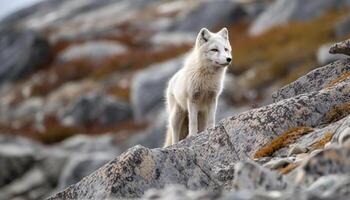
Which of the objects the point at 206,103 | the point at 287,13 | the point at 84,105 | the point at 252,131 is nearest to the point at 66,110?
the point at 84,105

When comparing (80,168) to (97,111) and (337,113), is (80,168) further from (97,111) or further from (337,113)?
(337,113)

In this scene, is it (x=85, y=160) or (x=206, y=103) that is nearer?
(x=206, y=103)

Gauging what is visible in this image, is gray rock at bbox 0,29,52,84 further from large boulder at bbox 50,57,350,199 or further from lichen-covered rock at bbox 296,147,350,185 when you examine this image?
lichen-covered rock at bbox 296,147,350,185

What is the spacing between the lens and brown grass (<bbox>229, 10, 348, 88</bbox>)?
3778 centimetres

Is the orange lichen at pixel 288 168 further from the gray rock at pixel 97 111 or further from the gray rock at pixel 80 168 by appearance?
the gray rock at pixel 97 111

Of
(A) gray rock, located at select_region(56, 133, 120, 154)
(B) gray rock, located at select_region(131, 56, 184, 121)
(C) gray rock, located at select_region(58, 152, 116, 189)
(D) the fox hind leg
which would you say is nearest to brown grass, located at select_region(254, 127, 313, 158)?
(D) the fox hind leg

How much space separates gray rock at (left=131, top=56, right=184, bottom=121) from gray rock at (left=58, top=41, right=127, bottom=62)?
16160 mm

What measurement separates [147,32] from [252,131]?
56.5 m

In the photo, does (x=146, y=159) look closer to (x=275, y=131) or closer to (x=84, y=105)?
(x=275, y=131)

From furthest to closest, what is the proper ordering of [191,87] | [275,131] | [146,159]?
[191,87], [275,131], [146,159]

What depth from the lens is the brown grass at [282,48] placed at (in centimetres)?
3778

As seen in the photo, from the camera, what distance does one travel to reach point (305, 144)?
912cm

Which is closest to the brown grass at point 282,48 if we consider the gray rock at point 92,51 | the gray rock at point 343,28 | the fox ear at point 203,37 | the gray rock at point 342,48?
the gray rock at point 343,28

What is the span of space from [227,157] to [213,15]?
1919 inches
